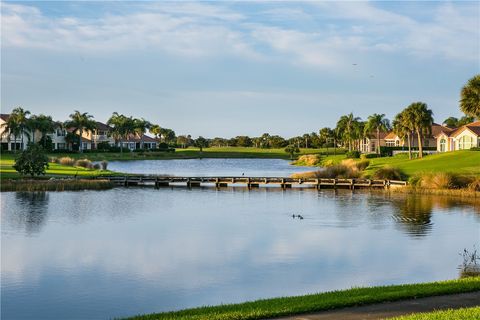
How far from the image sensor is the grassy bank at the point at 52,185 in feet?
217

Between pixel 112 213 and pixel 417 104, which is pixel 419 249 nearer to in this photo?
pixel 112 213

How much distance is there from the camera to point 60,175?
78.1 meters

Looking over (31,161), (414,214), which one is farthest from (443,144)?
(31,161)

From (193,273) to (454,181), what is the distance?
45.5 metres

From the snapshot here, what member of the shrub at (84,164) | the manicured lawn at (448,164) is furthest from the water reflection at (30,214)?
the manicured lawn at (448,164)

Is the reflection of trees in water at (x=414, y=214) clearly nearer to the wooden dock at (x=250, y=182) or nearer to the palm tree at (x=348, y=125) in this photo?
the wooden dock at (x=250, y=182)

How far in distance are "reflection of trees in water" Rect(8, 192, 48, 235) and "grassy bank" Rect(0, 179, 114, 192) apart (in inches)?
87.8

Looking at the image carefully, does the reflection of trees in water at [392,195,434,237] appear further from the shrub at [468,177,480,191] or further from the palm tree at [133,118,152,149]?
the palm tree at [133,118,152,149]

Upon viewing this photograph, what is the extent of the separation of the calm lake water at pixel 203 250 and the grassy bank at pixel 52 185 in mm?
6114

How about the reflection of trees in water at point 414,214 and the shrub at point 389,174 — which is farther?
the shrub at point 389,174

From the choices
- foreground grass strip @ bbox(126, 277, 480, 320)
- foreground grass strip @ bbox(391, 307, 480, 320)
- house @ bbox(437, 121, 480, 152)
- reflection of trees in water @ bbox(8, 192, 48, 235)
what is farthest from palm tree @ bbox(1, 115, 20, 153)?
foreground grass strip @ bbox(391, 307, 480, 320)

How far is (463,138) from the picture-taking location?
368 feet

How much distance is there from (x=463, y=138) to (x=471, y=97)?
43808 mm

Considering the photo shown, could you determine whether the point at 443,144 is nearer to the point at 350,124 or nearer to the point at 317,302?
the point at 350,124
